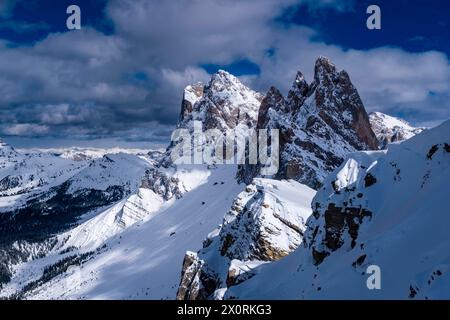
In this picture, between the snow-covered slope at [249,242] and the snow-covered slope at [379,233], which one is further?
the snow-covered slope at [249,242]

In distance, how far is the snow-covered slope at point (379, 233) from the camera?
3709 cm

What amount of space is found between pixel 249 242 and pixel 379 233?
39351mm

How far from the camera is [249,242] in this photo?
8488cm

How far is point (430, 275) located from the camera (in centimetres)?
3262

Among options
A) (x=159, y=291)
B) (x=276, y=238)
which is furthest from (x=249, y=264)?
(x=159, y=291)

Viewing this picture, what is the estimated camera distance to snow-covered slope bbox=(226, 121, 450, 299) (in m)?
37.1

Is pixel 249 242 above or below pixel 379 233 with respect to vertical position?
below

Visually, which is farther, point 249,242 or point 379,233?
point 249,242

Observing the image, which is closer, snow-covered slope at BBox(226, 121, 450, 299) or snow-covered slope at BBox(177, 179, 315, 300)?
snow-covered slope at BBox(226, 121, 450, 299)

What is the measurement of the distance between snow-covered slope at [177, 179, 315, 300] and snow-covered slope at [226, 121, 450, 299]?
11707mm

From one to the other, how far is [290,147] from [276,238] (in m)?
82.3

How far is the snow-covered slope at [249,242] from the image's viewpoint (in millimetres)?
82375

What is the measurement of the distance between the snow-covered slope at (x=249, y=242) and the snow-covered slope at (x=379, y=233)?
11.7 meters
